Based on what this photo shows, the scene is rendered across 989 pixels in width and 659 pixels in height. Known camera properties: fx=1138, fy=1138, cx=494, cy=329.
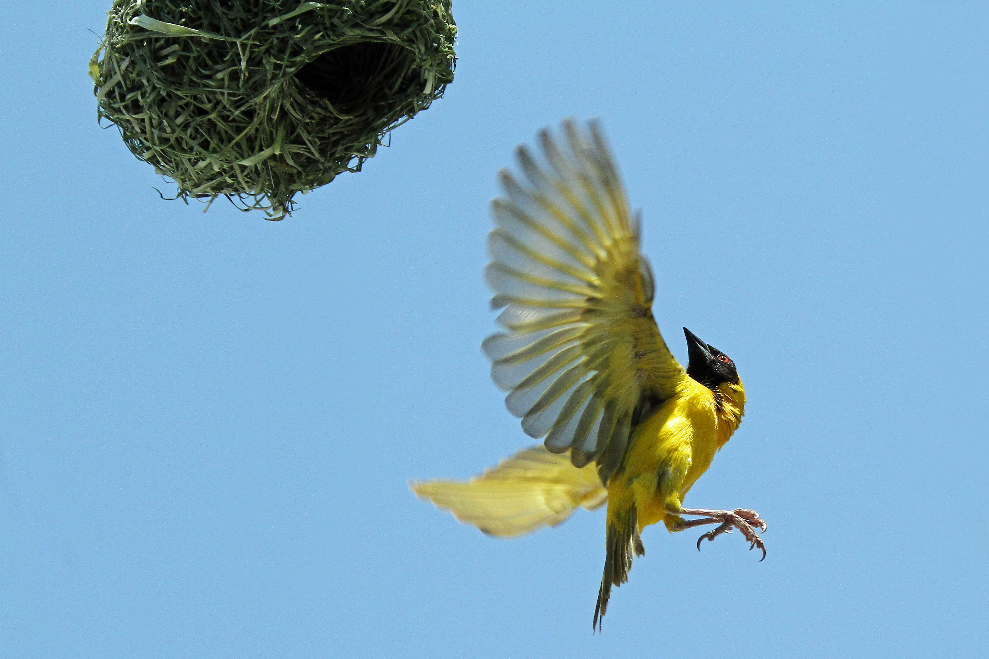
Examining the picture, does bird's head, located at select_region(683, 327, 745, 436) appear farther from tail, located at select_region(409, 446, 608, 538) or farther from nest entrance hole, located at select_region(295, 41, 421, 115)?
nest entrance hole, located at select_region(295, 41, 421, 115)

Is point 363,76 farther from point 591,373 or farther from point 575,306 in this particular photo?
point 591,373

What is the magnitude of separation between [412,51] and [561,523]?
1.42m

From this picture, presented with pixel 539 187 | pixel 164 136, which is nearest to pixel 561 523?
pixel 539 187

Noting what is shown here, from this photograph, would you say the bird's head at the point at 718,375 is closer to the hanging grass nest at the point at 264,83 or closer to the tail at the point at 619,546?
the tail at the point at 619,546

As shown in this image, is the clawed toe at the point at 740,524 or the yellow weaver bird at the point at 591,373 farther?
the clawed toe at the point at 740,524

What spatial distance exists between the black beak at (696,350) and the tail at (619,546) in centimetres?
52

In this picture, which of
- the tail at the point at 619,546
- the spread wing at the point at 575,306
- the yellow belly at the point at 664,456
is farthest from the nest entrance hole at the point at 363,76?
the tail at the point at 619,546

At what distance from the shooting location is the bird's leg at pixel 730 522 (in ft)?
9.75

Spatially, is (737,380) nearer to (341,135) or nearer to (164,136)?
(341,135)

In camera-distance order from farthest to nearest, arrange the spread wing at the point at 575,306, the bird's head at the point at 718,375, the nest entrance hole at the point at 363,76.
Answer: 1. the bird's head at the point at 718,375
2. the nest entrance hole at the point at 363,76
3. the spread wing at the point at 575,306

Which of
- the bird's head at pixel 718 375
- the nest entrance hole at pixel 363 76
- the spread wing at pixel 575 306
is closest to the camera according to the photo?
the spread wing at pixel 575 306

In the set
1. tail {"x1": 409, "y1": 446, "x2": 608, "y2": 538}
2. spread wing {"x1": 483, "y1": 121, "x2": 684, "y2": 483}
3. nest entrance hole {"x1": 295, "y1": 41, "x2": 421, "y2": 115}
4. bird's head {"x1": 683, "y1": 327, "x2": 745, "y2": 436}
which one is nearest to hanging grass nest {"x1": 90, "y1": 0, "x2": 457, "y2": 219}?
nest entrance hole {"x1": 295, "y1": 41, "x2": 421, "y2": 115}

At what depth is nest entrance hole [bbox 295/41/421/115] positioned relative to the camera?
109 inches

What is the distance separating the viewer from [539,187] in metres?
2.43
